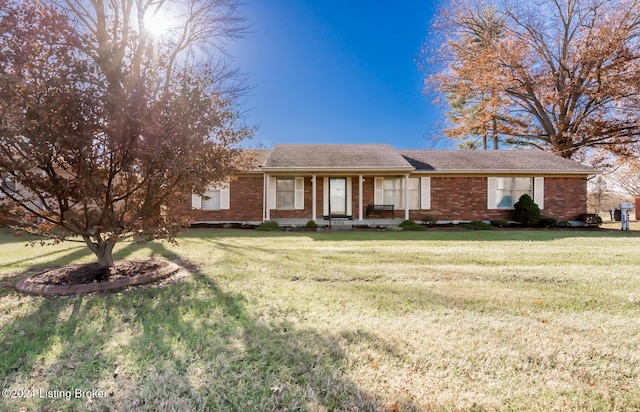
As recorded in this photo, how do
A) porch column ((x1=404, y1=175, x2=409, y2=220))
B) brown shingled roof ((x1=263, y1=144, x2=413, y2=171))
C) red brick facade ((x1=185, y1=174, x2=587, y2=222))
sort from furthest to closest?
1. red brick facade ((x1=185, y1=174, x2=587, y2=222))
2. porch column ((x1=404, y1=175, x2=409, y2=220))
3. brown shingled roof ((x1=263, y1=144, x2=413, y2=171))

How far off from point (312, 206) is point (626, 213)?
12.9 m

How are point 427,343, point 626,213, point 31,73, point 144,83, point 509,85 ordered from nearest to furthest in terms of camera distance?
point 427,343 < point 31,73 < point 144,83 < point 626,213 < point 509,85

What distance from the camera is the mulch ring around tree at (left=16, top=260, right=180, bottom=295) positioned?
3729 millimetres

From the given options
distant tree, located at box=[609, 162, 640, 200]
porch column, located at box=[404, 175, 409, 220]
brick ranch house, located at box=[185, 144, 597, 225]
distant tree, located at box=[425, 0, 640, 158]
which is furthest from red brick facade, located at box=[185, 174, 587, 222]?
distant tree, located at box=[609, 162, 640, 200]

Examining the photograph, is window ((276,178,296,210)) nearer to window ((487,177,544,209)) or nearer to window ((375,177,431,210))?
window ((375,177,431,210))

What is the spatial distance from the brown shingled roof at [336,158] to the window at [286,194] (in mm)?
1006

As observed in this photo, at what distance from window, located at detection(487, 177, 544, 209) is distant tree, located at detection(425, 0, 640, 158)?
824 cm

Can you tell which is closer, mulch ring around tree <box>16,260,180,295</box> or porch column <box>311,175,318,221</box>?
mulch ring around tree <box>16,260,180,295</box>

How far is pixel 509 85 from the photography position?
19.0 metres

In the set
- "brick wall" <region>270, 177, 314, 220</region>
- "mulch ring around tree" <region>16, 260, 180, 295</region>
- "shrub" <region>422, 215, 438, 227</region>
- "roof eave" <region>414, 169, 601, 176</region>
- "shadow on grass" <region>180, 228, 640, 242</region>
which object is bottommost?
"mulch ring around tree" <region>16, 260, 180, 295</region>

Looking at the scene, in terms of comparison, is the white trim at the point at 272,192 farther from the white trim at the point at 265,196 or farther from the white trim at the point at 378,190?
the white trim at the point at 378,190

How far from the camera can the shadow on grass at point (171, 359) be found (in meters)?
1.75

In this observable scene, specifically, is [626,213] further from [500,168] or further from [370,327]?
[370,327]

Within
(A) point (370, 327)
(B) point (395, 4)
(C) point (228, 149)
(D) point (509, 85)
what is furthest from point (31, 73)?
(D) point (509, 85)
